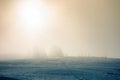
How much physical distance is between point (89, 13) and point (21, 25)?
1.74 m

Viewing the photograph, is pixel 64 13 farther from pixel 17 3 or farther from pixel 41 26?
pixel 17 3

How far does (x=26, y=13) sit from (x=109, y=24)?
2.10 metres

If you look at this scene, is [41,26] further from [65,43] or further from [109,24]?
[109,24]

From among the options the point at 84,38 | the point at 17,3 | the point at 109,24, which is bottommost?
the point at 84,38

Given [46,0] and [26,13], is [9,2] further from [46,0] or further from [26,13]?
[46,0]

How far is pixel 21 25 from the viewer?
A: 4.82 meters

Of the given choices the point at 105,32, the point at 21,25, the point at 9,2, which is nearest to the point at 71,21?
the point at 105,32

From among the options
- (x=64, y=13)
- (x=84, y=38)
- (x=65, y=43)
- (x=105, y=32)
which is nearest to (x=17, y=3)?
(x=64, y=13)

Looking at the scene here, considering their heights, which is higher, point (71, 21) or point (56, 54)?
point (71, 21)

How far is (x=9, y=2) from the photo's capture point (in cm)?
478

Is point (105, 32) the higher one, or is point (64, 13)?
point (64, 13)

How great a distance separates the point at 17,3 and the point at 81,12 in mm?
1629

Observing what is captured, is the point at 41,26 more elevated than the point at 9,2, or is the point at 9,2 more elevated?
the point at 9,2

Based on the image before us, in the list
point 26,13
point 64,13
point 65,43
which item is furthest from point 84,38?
point 26,13
